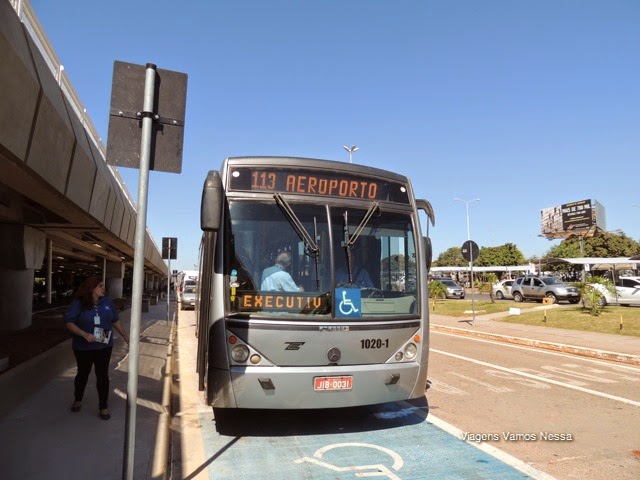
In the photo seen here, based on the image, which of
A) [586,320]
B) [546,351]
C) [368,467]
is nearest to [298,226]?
[368,467]

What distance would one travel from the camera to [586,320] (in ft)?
61.6

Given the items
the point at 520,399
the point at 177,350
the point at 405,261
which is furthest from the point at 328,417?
the point at 177,350

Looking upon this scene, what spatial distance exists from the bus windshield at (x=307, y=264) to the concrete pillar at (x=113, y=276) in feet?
124

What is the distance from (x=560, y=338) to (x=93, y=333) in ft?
46.0

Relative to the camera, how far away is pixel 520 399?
7410 mm

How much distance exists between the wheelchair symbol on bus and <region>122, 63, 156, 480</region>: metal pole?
2347 millimetres

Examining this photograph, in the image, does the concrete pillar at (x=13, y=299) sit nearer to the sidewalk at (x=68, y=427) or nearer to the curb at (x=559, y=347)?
the sidewalk at (x=68, y=427)

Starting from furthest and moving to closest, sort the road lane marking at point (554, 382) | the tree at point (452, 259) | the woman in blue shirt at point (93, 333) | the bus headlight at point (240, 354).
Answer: the tree at point (452, 259) < the road lane marking at point (554, 382) < the woman in blue shirt at point (93, 333) < the bus headlight at point (240, 354)

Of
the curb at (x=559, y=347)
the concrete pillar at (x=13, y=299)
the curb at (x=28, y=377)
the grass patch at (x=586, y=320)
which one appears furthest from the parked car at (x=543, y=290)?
the curb at (x=28, y=377)

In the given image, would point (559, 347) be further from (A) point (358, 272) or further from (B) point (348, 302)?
(B) point (348, 302)

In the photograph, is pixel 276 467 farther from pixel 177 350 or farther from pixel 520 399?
pixel 177 350

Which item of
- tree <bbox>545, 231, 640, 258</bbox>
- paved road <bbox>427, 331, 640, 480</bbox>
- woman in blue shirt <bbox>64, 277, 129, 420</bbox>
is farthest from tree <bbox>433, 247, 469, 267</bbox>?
woman in blue shirt <bbox>64, 277, 129, 420</bbox>

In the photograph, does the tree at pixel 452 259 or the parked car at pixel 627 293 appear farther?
the tree at pixel 452 259

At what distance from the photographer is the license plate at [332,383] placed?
5.08 metres
